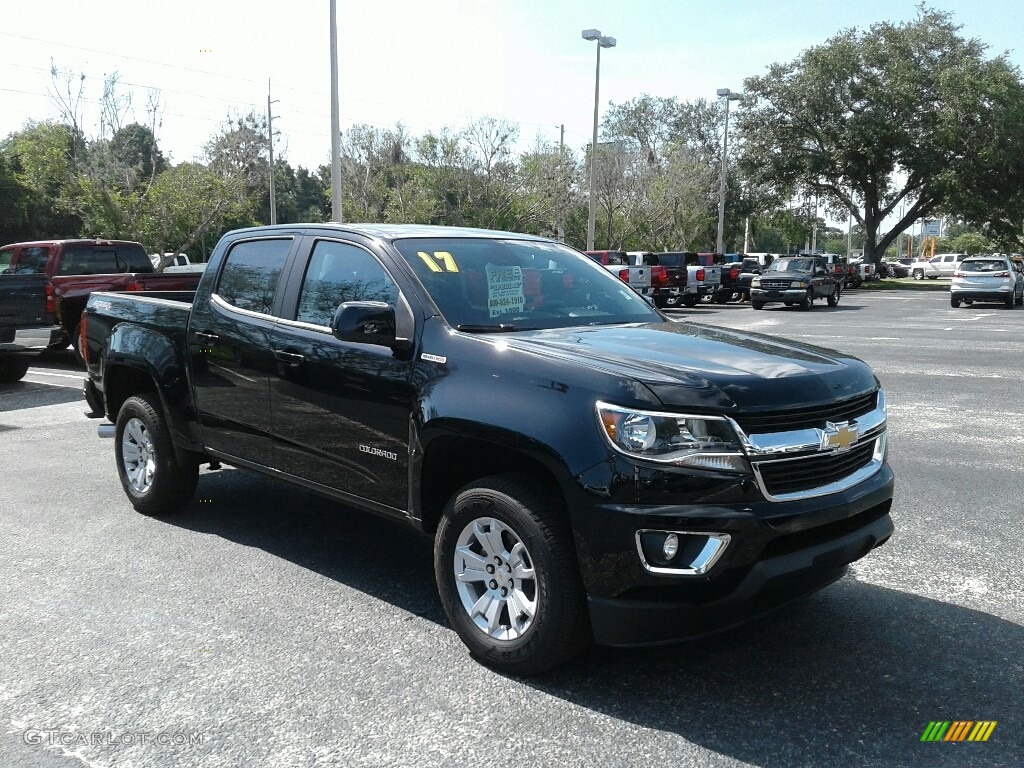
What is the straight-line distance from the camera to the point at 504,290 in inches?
180

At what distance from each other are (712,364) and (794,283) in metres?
27.1

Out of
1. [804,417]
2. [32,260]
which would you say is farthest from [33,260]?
[804,417]

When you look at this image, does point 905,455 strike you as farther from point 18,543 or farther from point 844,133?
point 844,133

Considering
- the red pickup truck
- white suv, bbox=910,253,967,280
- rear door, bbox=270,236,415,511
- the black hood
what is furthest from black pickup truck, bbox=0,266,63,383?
white suv, bbox=910,253,967,280

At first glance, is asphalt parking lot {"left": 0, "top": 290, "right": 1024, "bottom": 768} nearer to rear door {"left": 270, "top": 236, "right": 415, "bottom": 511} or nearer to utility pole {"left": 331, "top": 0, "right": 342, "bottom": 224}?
rear door {"left": 270, "top": 236, "right": 415, "bottom": 511}

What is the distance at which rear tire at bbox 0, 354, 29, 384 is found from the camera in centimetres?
1233

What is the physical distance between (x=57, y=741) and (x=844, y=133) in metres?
49.6

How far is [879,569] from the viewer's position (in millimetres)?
4941

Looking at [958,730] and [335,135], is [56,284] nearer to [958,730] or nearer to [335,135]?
[335,135]

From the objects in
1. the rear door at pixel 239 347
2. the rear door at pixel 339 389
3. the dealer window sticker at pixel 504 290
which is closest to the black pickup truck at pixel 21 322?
the rear door at pixel 239 347

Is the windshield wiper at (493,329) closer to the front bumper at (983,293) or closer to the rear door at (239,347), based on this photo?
the rear door at (239,347)

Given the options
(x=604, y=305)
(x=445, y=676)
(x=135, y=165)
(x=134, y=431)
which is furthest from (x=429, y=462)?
(x=135, y=165)

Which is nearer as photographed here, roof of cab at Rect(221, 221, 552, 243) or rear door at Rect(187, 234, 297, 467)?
roof of cab at Rect(221, 221, 552, 243)

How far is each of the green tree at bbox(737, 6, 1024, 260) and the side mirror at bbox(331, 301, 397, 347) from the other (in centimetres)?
4679
